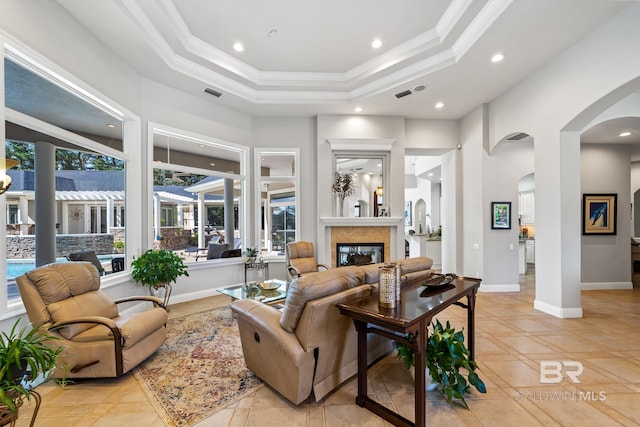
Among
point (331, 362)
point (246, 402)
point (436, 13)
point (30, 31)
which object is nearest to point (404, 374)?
point (331, 362)

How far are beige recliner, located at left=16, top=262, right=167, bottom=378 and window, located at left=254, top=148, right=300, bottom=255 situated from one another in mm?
Result: 3641

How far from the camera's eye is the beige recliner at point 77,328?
7.88ft

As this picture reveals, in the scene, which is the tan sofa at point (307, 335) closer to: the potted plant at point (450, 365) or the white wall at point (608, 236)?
the potted plant at point (450, 365)

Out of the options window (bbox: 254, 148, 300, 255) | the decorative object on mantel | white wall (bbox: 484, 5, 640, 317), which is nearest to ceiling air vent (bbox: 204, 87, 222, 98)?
window (bbox: 254, 148, 300, 255)

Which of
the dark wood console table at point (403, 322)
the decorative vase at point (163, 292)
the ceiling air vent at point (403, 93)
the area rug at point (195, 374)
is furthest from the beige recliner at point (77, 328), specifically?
the ceiling air vent at point (403, 93)

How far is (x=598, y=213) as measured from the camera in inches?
228

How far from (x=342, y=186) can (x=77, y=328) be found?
15.4 ft

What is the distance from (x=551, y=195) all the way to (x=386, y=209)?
2.75 metres

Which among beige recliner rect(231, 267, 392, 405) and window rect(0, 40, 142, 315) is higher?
window rect(0, 40, 142, 315)

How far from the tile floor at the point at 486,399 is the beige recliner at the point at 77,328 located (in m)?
0.18

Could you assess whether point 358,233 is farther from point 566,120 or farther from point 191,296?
point 566,120

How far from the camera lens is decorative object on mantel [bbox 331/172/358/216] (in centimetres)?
601

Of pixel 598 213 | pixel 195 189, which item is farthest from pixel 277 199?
pixel 598 213

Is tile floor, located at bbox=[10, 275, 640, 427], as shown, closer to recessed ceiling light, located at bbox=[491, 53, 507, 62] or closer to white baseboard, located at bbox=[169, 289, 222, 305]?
white baseboard, located at bbox=[169, 289, 222, 305]
